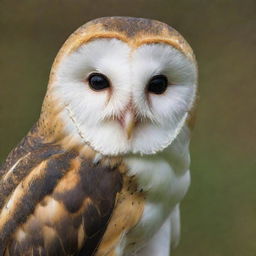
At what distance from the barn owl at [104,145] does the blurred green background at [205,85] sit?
1343 millimetres

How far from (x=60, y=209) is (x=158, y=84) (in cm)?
36

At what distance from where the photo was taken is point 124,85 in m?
1.71

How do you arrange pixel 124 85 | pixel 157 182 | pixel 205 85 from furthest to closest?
1. pixel 205 85
2. pixel 157 182
3. pixel 124 85

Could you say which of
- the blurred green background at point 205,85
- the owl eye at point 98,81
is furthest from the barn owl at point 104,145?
the blurred green background at point 205,85

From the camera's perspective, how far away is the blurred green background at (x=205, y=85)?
326 centimetres

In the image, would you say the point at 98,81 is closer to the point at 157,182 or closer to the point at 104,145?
the point at 104,145

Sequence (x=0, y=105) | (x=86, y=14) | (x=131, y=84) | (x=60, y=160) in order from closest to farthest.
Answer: (x=131, y=84) → (x=60, y=160) → (x=0, y=105) → (x=86, y=14)

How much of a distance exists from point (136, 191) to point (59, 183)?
181 millimetres

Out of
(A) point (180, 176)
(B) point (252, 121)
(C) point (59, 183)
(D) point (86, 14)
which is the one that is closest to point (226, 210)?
(B) point (252, 121)

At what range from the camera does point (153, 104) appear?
1.77 metres

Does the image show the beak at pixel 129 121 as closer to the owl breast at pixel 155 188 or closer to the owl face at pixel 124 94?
the owl face at pixel 124 94

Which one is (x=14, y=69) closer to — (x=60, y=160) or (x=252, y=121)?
(x=252, y=121)

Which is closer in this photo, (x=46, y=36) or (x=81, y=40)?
(x=81, y=40)

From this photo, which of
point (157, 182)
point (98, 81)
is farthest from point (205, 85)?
point (98, 81)
